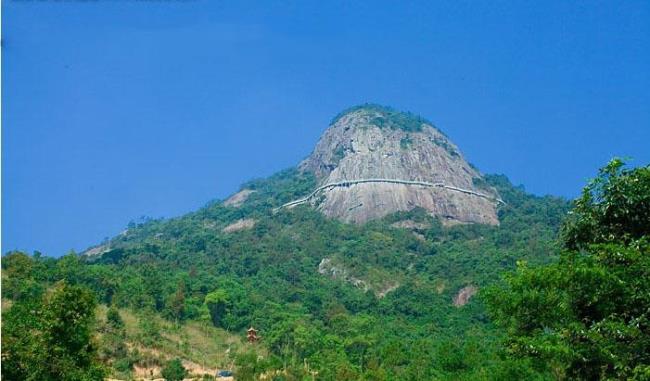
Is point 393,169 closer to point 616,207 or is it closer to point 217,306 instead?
point 217,306

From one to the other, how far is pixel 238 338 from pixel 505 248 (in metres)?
27.8

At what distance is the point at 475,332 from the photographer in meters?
36.8

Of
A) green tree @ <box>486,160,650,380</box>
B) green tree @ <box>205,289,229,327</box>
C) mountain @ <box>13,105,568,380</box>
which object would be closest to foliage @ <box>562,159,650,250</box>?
green tree @ <box>486,160,650,380</box>

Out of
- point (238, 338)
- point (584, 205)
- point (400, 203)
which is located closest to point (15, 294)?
point (238, 338)

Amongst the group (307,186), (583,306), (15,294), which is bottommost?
(583,306)

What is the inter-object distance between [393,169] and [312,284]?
26.6 meters

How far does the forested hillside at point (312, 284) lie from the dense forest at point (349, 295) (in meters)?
0.15

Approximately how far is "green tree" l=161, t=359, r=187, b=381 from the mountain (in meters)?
1.52

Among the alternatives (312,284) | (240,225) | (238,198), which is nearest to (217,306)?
(312,284)

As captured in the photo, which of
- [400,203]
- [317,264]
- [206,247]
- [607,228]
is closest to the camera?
[607,228]

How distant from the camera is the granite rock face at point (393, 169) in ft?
228

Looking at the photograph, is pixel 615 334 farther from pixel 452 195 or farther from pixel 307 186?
pixel 307 186

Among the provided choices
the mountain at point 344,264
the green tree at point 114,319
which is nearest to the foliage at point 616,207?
the mountain at point 344,264

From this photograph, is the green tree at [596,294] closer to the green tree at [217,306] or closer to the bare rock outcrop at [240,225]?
the green tree at [217,306]
